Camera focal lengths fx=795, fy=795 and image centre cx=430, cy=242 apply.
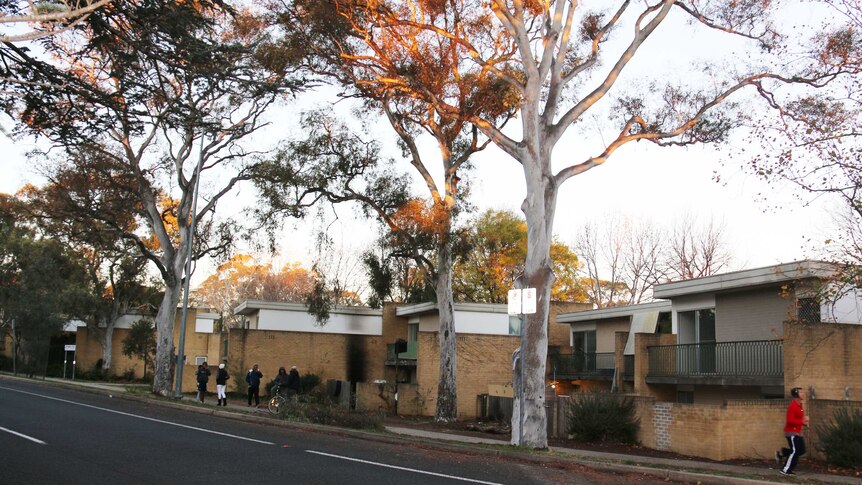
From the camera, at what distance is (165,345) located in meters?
32.8

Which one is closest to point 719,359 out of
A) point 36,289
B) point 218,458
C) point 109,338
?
point 218,458

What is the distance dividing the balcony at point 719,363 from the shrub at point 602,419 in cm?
442

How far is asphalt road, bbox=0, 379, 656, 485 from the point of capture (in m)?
11.1

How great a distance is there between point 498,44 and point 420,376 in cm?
1495

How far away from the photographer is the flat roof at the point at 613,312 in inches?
1275

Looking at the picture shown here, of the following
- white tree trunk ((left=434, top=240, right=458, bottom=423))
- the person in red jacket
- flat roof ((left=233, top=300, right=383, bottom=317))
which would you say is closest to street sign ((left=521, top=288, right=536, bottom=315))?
the person in red jacket

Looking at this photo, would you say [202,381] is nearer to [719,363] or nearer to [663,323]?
[663,323]

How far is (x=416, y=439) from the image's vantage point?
18.8m

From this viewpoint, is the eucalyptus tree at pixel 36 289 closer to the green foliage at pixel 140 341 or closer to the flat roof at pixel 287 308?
the green foliage at pixel 140 341

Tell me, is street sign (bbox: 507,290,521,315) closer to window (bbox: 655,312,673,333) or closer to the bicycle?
the bicycle

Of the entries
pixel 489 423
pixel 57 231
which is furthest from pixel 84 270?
pixel 489 423

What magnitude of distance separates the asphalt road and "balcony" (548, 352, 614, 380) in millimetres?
17642

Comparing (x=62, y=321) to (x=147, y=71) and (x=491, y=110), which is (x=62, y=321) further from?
(x=147, y=71)

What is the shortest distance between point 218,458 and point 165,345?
21136mm
